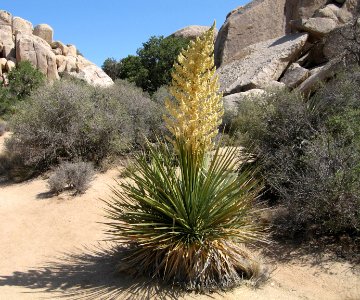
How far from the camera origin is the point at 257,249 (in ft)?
22.4

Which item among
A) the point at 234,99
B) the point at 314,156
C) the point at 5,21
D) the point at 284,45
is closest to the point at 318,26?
the point at 284,45

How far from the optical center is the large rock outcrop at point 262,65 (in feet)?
58.4

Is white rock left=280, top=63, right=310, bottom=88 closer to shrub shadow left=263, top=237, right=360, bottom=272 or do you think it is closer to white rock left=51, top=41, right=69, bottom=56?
shrub shadow left=263, top=237, right=360, bottom=272

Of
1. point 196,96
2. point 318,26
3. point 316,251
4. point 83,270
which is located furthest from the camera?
point 318,26

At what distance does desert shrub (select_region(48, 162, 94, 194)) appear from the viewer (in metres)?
10.6

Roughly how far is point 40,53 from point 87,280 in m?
28.0

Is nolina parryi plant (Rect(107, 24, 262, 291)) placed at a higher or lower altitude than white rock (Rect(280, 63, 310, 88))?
lower

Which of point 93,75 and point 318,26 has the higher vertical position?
point 93,75

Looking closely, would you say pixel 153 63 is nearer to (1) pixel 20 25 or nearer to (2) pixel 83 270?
(1) pixel 20 25

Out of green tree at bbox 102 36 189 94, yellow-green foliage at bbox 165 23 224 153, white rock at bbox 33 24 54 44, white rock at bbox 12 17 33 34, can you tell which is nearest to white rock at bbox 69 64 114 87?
green tree at bbox 102 36 189 94

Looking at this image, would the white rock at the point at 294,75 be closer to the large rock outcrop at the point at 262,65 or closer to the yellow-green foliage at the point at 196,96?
the large rock outcrop at the point at 262,65

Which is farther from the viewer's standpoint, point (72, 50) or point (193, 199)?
point (72, 50)

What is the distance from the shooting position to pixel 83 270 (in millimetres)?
6160

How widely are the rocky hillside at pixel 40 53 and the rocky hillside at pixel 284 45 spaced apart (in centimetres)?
1093
